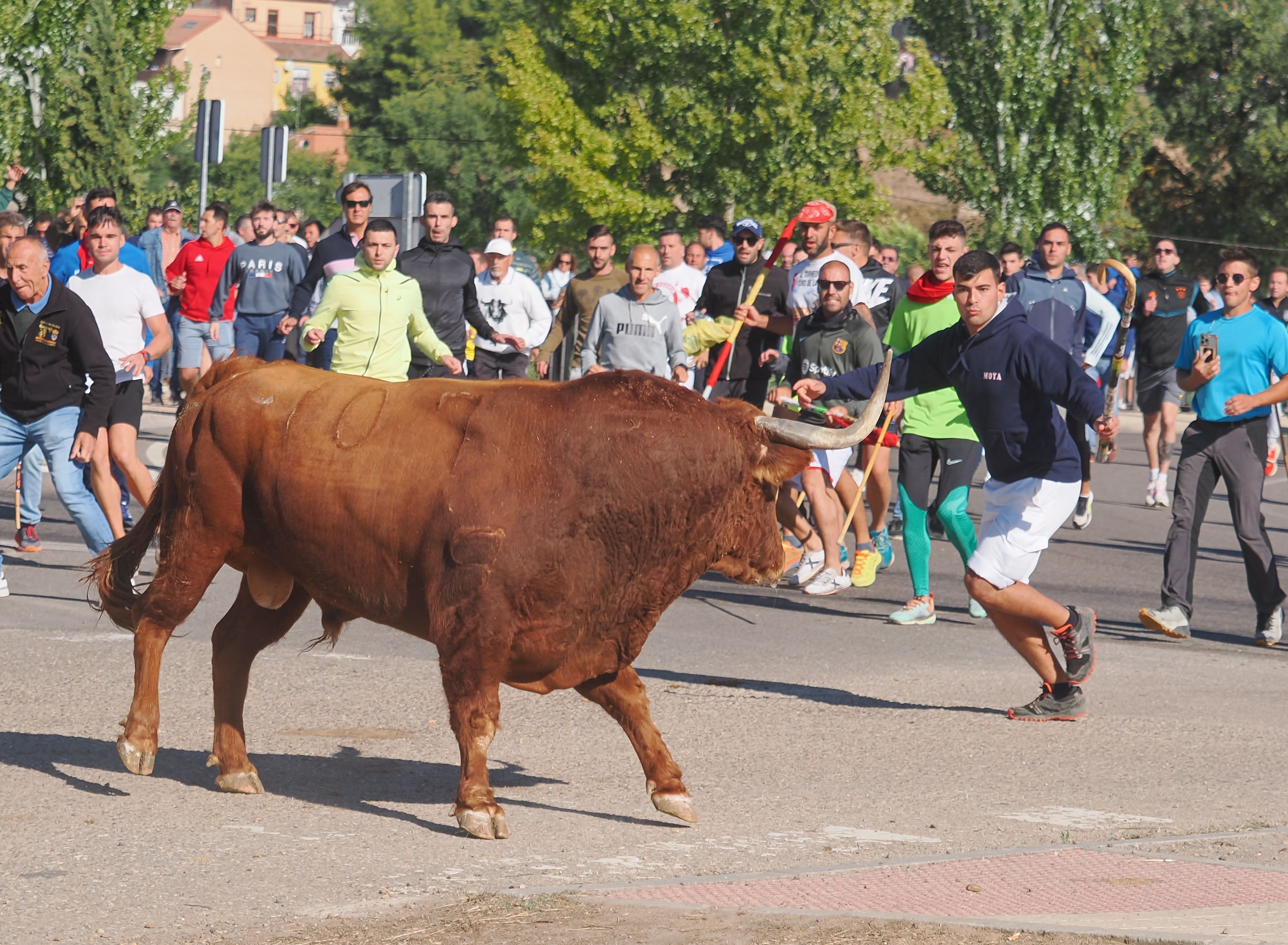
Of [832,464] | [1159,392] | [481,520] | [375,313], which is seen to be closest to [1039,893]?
[481,520]

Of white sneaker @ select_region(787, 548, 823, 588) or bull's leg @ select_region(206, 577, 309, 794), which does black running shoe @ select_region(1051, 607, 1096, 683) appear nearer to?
bull's leg @ select_region(206, 577, 309, 794)

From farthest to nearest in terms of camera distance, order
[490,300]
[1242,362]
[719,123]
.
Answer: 1. [719,123]
2. [490,300]
3. [1242,362]

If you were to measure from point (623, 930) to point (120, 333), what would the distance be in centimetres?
727

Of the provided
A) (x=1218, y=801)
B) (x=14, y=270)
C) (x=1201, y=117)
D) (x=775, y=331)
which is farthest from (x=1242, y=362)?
(x=1201, y=117)

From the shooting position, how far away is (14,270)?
9.23 m

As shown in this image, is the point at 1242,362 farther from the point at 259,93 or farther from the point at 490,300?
the point at 259,93

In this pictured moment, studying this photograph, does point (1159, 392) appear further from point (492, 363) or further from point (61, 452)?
point (61, 452)

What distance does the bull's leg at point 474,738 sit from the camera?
5.43 meters

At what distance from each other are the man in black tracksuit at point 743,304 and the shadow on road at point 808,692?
4396 mm

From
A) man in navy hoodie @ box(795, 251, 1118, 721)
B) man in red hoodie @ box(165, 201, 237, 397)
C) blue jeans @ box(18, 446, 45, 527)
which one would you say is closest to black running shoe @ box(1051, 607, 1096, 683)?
man in navy hoodie @ box(795, 251, 1118, 721)

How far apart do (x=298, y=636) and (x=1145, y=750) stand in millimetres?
4570

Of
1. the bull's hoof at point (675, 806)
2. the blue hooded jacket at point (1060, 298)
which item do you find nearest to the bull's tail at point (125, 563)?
the bull's hoof at point (675, 806)

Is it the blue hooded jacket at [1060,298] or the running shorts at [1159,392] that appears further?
the running shorts at [1159,392]

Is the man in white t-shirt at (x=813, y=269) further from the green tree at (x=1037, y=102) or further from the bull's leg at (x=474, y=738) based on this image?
the green tree at (x=1037, y=102)
